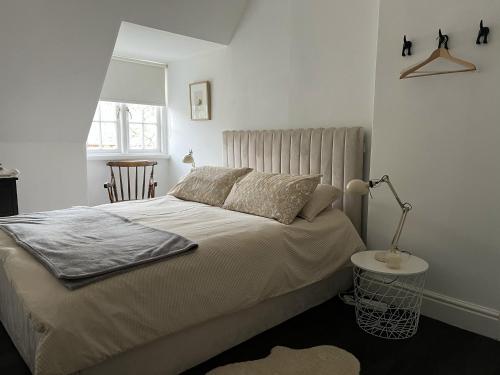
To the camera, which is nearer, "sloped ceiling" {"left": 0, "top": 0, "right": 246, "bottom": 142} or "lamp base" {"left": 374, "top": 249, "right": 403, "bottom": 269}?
"lamp base" {"left": 374, "top": 249, "right": 403, "bottom": 269}

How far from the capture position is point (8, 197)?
3084mm

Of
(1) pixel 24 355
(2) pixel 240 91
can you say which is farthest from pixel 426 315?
(2) pixel 240 91

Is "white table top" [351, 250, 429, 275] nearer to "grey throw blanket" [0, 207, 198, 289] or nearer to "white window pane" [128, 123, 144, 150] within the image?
"grey throw blanket" [0, 207, 198, 289]

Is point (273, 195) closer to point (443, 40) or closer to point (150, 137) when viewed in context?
point (443, 40)

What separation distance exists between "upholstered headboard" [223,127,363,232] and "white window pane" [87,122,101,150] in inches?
69.0

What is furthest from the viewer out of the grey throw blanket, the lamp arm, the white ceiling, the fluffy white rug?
the white ceiling

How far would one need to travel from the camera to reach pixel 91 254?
1.76 metres

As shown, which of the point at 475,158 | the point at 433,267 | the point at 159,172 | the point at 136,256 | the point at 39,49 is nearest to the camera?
the point at 136,256

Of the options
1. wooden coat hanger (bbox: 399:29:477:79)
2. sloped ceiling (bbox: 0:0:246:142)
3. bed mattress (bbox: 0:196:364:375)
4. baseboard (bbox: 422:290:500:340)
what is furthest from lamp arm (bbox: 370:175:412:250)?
sloped ceiling (bbox: 0:0:246:142)

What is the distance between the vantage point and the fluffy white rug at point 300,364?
1.87 meters

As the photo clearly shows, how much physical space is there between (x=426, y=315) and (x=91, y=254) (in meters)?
2.12

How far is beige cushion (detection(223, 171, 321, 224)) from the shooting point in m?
2.51

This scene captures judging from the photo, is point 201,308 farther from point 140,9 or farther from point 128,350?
point 140,9

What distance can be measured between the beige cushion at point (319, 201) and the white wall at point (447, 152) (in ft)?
1.06
